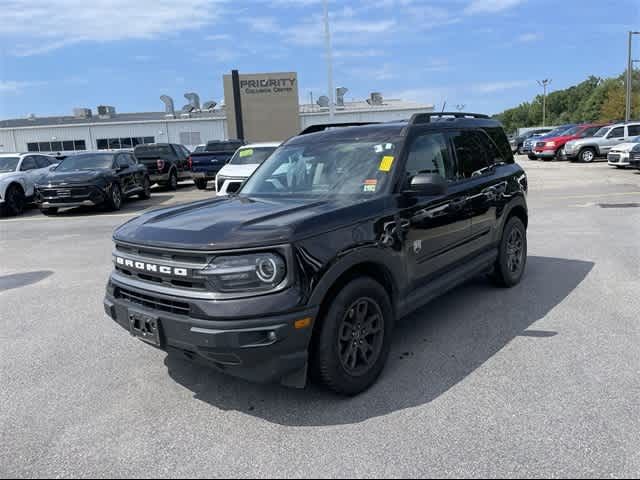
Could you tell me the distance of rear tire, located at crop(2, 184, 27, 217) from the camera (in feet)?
47.8

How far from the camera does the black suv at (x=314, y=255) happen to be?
2998mm

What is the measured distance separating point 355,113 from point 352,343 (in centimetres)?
4179

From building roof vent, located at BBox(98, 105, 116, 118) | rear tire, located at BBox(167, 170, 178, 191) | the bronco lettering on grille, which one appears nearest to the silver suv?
rear tire, located at BBox(167, 170, 178, 191)

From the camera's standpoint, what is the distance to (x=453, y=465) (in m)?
2.73

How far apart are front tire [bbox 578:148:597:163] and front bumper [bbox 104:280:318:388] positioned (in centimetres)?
2657

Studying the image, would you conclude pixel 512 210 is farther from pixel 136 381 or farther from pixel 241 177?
pixel 241 177

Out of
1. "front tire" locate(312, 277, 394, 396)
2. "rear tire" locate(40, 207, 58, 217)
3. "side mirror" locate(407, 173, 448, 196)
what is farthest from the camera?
"rear tire" locate(40, 207, 58, 217)

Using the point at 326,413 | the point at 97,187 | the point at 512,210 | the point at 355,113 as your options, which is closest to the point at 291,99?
the point at 355,113

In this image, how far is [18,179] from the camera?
49.4 ft

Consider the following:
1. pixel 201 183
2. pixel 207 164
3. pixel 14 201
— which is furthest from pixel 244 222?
pixel 201 183

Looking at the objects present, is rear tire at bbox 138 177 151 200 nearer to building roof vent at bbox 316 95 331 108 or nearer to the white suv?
the white suv

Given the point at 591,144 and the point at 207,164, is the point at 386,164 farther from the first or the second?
the point at 591,144

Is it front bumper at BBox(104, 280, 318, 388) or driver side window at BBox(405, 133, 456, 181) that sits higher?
driver side window at BBox(405, 133, 456, 181)

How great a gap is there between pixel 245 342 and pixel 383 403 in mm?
1103
